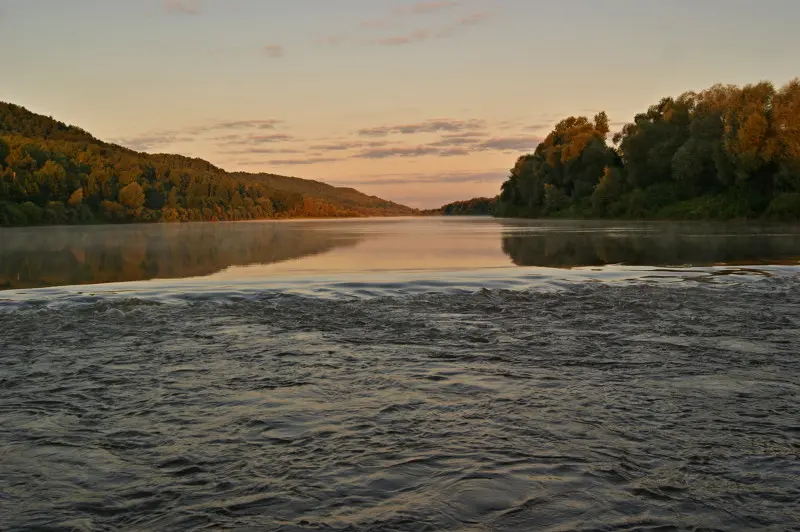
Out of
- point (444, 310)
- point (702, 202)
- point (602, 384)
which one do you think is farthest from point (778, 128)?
point (602, 384)

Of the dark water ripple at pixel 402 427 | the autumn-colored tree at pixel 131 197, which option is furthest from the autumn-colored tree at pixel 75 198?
the dark water ripple at pixel 402 427

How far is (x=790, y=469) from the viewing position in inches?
186

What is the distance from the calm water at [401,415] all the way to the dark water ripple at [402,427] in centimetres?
2

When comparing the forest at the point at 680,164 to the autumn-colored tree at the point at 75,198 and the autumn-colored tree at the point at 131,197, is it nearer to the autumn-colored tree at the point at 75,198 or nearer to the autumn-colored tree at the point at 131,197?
the autumn-colored tree at the point at 131,197

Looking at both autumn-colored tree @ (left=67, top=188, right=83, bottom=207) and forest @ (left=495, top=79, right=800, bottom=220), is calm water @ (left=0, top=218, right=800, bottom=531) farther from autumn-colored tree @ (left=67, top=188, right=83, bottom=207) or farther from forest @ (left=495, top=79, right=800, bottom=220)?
autumn-colored tree @ (left=67, top=188, right=83, bottom=207)

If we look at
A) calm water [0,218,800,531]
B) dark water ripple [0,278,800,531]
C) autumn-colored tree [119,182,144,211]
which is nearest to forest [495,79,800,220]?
calm water [0,218,800,531]

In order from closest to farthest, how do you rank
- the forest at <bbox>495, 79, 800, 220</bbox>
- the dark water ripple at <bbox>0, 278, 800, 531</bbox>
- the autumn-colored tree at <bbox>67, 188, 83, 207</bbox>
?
the dark water ripple at <bbox>0, 278, 800, 531</bbox>, the forest at <bbox>495, 79, 800, 220</bbox>, the autumn-colored tree at <bbox>67, 188, 83, 207</bbox>

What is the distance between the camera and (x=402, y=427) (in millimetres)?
5758

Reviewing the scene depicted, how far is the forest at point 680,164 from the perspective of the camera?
68.7 metres

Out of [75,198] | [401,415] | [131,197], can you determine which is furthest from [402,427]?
[131,197]

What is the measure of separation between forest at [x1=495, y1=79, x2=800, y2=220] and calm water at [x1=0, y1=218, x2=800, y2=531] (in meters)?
63.1

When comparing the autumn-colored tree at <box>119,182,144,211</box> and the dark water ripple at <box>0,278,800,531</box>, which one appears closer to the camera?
the dark water ripple at <box>0,278,800,531</box>

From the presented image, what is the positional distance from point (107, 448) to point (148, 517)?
1.36 meters

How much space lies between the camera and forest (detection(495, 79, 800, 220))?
68.7 m
